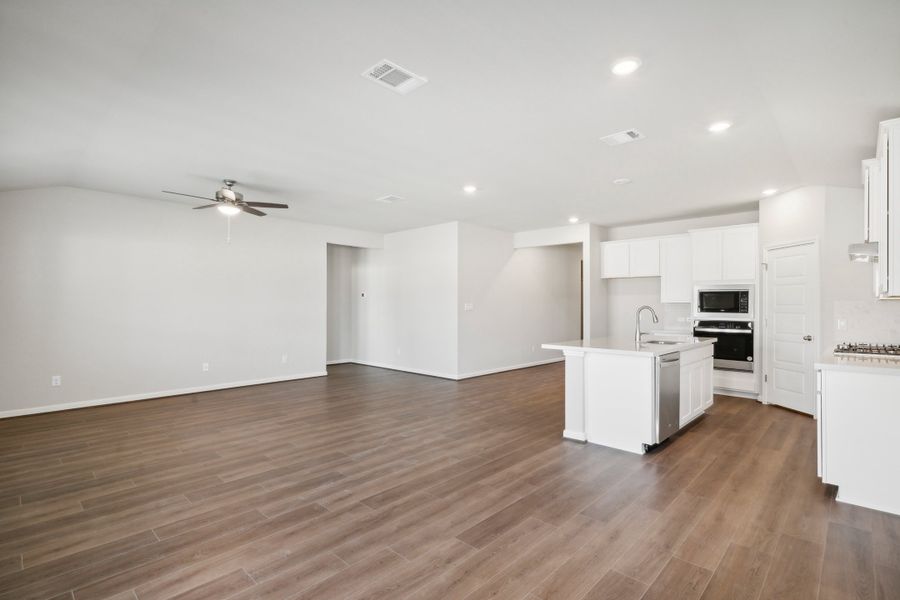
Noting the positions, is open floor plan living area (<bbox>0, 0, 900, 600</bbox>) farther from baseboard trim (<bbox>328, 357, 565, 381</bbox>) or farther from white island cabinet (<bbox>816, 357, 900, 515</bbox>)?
baseboard trim (<bbox>328, 357, 565, 381</bbox>)

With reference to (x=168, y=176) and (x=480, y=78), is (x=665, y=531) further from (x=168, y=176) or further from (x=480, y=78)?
(x=168, y=176)

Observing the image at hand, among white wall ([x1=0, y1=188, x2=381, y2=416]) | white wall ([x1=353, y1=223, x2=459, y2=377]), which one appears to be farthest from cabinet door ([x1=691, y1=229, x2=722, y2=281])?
white wall ([x1=0, y1=188, x2=381, y2=416])

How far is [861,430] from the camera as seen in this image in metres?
2.78

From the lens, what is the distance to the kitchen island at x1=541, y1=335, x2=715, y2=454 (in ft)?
12.0

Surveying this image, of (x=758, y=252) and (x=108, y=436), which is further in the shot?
(x=758, y=252)

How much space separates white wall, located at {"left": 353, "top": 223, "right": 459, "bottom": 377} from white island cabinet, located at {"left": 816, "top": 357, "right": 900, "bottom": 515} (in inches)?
195

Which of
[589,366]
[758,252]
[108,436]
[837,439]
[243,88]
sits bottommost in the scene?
[108,436]

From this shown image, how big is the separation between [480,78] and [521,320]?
629 centimetres

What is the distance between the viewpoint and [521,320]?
8.47 metres

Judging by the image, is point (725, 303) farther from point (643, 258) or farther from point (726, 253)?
point (643, 258)

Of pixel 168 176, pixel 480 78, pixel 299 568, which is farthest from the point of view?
pixel 168 176

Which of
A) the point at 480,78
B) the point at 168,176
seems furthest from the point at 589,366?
the point at 168,176

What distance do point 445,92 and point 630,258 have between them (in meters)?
5.52

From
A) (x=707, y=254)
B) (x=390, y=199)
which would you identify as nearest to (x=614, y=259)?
(x=707, y=254)
